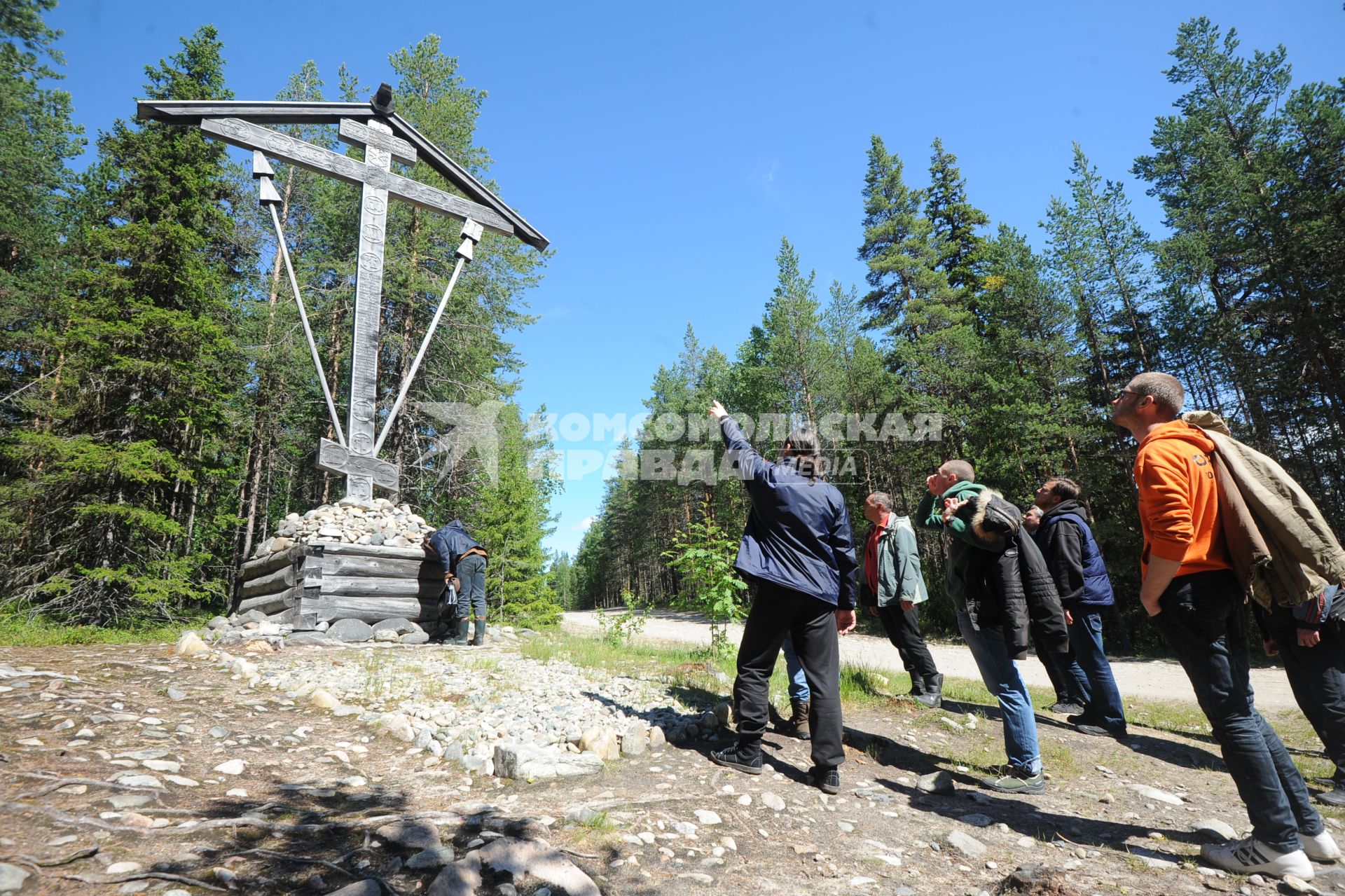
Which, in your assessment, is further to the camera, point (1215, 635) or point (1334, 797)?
point (1334, 797)

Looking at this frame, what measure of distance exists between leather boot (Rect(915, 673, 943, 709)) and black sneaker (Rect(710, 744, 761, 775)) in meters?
2.74

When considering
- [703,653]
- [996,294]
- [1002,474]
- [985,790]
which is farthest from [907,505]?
[985,790]

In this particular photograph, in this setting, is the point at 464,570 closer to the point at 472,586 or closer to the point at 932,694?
the point at 472,586

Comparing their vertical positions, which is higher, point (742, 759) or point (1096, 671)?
point (1096, 671)

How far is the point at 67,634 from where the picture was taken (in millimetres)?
7523

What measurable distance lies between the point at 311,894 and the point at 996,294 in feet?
66.9

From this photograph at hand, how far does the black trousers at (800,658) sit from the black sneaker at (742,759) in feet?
0.17

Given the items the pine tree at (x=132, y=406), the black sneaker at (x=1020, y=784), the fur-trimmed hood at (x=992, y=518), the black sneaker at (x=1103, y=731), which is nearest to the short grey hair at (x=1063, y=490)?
the black sneaker at (x=1103, y=731)

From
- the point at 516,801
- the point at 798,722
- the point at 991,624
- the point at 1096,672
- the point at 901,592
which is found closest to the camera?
the point at 516,801

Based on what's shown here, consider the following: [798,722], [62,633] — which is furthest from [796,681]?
[62,633]

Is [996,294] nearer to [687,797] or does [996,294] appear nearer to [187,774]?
[687,797]

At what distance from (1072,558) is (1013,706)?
217 cm

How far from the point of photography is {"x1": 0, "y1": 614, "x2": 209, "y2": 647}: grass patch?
704cm

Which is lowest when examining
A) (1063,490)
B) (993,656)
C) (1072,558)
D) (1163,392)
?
(993,656)
